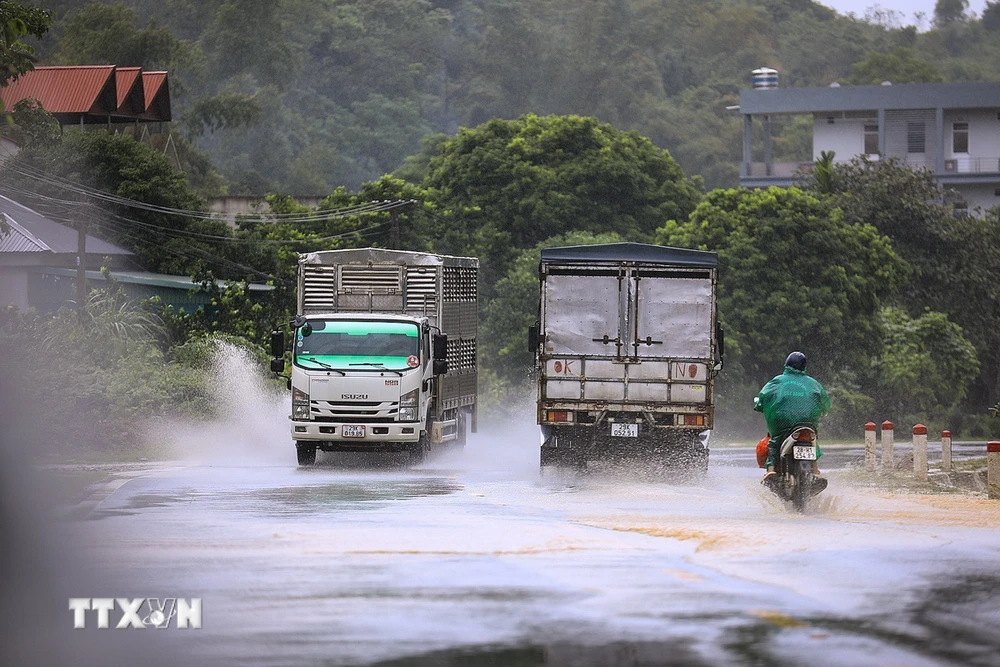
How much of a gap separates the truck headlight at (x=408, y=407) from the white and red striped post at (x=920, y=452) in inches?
282

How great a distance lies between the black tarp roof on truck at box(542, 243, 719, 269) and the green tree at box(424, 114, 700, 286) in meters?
42.4

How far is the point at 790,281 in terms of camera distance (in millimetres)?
55781

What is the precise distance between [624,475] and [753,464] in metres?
6.44

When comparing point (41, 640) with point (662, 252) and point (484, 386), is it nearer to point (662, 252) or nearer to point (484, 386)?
point (662, 252)

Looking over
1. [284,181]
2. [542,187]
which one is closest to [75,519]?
[542,187]

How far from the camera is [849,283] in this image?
56.3 m

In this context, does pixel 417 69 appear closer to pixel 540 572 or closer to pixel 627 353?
pixel 627 353

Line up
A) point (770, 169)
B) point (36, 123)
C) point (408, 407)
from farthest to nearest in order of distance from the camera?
point (770, 169) < point (36, 123) < point (408, 407)

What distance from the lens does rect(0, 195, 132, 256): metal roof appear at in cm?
4966

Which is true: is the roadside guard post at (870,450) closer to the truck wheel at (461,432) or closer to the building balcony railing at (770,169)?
the truck wheel at (461,432)

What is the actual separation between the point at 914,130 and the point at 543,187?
20.5m

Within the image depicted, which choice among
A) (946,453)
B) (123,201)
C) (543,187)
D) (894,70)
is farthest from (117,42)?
(946,453)

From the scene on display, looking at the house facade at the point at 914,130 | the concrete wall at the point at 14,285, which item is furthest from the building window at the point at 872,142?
the concrete wall at the point at 14,285

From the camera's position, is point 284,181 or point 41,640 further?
point 284,181
